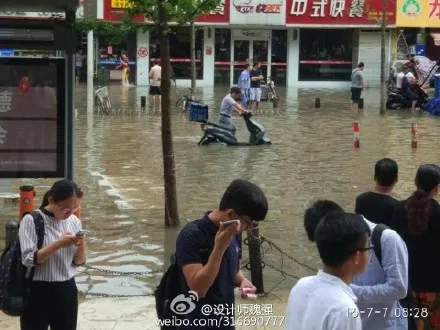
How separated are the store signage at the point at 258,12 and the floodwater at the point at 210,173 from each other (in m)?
12.4

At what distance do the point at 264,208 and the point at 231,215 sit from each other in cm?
17

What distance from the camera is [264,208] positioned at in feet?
14.6

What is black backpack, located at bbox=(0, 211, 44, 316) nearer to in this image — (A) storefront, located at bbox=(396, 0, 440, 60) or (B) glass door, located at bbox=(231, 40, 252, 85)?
(B) glass door, located at bbox=(231, 40, 252, 85)

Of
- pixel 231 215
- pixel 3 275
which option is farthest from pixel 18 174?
pixel 231 215

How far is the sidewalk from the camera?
747 cm

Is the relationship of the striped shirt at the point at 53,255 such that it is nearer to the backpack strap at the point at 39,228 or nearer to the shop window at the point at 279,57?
the backpack strap at the point at 39,228

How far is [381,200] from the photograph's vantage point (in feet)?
19.3

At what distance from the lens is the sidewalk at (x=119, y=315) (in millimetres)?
7473

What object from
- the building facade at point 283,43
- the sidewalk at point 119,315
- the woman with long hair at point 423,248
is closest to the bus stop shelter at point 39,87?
the sidewalk at point 119,315

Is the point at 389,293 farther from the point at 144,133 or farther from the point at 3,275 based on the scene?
the point at 144,133

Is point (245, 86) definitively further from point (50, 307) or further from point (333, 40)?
point (50, 307)

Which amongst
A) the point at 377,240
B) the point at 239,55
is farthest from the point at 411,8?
the point at 377,240

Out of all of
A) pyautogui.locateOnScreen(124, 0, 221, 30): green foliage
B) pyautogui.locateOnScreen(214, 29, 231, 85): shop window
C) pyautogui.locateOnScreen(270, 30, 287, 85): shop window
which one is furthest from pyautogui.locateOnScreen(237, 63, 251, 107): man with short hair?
pyautogui.locateOnScreen(124, 0, 221, 30): green foliage

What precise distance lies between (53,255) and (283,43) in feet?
126
